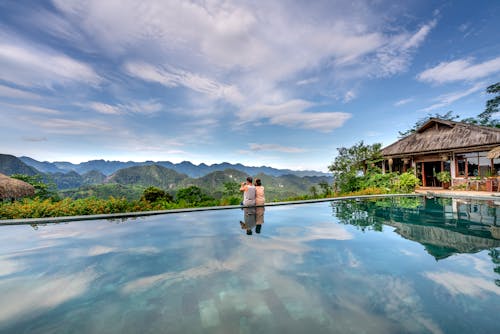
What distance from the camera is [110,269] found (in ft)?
12.4

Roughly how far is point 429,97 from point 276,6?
2124 cm

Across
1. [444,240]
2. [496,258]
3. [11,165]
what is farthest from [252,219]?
[11,165]

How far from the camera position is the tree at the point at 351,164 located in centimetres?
1650

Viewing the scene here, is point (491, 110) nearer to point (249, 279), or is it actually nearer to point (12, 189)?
point (249, 279)

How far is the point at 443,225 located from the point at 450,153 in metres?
15.2

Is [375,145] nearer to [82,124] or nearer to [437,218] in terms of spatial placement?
[437,218]

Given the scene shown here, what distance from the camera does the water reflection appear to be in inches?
253

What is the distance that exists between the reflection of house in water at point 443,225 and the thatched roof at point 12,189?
65.0ft

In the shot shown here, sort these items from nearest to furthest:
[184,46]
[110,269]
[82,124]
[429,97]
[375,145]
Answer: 1. [110,269]
2. [184,46]
3. [375,145]
4. [82,124]
5. [429,97]

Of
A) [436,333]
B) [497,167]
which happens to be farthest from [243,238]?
[497,167]

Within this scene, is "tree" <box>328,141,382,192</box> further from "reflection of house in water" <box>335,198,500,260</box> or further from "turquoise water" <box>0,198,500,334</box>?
"turquoise water" <box>0,198,500,334</box>

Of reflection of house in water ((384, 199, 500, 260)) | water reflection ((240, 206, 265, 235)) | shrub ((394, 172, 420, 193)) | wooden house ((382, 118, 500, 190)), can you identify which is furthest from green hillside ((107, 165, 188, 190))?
reflection of house in water ((384, 199, 500, 260))

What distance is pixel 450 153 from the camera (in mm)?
17125

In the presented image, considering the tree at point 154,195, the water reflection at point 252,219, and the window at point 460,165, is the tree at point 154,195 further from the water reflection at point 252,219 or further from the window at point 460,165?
the window at point 460,165
